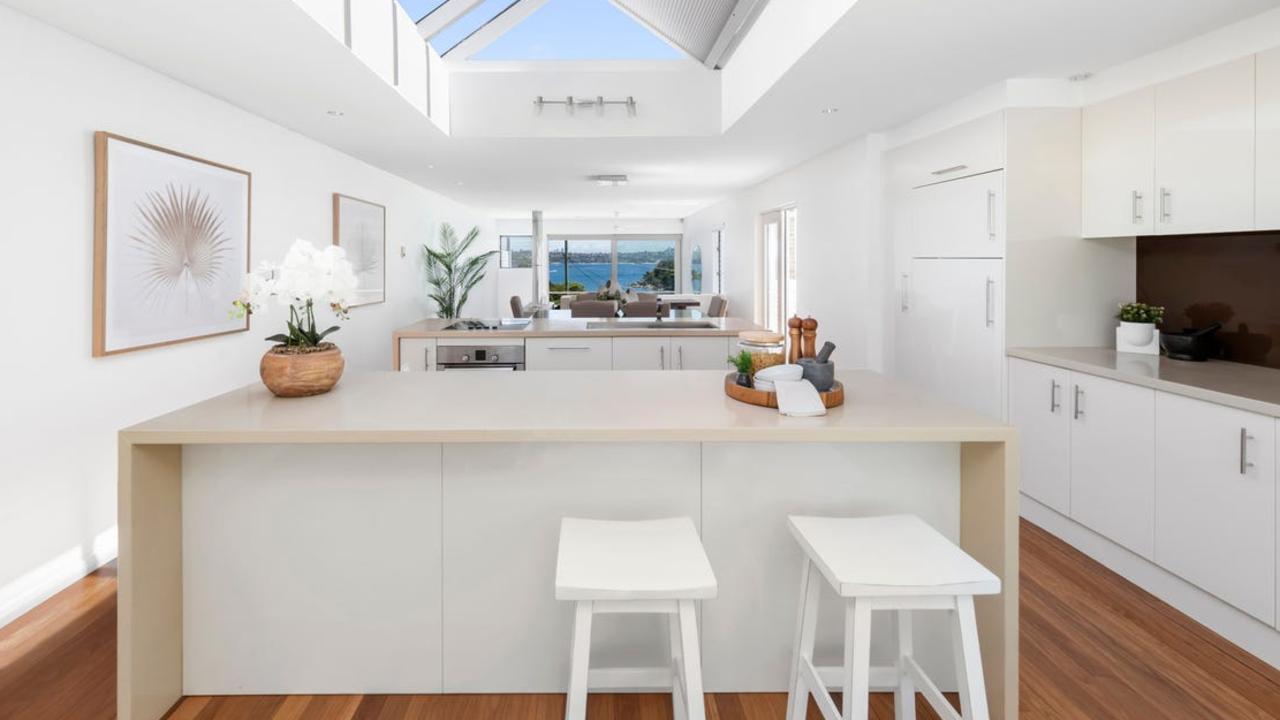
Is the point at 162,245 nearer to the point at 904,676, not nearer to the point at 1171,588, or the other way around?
the point at 904,676

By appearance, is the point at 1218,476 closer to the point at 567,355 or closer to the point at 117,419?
the point at 567,355

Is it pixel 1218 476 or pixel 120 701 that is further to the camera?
pixel 1218 476

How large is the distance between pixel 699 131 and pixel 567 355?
1.78 m

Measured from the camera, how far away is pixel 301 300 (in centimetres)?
214

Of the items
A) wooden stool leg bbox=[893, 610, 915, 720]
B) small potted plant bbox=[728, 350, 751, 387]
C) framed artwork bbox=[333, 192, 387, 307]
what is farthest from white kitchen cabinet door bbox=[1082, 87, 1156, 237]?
framed artwork bbox=[333, 192, 387, 307]

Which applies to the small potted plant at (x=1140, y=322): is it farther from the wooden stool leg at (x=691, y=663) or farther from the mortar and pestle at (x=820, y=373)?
the wooden stool leg at (x=691, y=663)

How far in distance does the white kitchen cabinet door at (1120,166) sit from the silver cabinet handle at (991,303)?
Answer: 0.48 metres

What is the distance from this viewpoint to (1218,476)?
95.8 inches

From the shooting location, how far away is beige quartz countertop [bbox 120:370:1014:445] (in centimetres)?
176

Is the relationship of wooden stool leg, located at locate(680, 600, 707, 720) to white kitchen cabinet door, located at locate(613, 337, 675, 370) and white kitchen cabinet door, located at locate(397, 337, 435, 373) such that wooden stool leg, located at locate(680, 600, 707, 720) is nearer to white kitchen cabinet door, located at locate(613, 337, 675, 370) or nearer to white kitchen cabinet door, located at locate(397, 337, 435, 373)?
white kitchen cabinet door, located at locate(613, 337, 675, 370)

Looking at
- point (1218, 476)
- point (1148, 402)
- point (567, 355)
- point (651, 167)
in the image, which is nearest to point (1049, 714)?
point (1218, 476)

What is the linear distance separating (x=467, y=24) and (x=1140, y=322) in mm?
4094

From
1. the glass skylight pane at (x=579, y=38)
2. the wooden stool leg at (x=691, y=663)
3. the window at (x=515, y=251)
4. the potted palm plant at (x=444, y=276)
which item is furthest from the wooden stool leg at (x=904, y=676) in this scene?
the window at (x=515, y=251)

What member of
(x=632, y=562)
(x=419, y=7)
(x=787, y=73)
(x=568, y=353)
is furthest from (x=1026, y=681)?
(x=419, y=7)
